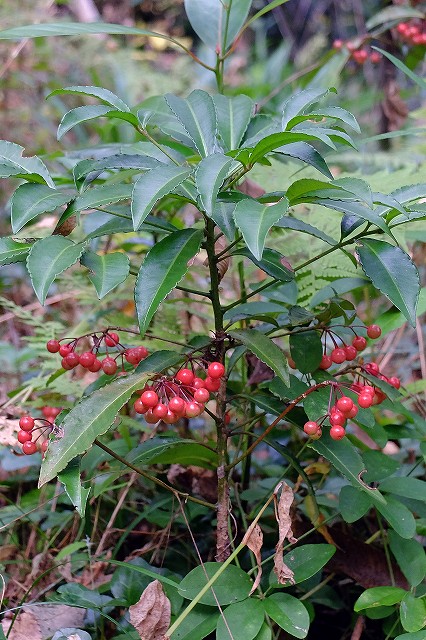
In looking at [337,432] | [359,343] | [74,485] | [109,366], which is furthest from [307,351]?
[74,485]

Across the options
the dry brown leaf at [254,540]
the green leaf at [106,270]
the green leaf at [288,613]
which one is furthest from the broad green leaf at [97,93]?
the green leaf at [288,613]

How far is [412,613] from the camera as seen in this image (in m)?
0.96

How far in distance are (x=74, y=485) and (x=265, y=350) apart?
0.31 meters

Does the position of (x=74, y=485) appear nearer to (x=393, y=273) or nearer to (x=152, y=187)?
(x=152, y=187)

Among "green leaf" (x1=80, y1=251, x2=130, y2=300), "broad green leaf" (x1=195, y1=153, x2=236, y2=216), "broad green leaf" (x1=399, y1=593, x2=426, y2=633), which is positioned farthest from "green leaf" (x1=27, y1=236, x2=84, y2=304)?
"broad green leaf" (x1=399, y1=593, x2=426, y2=633)

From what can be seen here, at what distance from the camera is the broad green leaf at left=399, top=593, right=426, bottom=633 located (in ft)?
3.08

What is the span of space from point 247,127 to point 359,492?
0.62 m

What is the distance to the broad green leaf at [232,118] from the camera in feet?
3.54

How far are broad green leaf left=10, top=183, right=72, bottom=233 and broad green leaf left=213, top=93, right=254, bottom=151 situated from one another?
0.29 metres

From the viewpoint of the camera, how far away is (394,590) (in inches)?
40.0

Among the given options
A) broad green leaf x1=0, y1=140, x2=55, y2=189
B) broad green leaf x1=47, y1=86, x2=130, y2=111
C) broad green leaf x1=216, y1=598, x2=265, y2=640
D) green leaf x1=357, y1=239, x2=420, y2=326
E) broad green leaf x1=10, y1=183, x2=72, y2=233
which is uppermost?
broad green leaf x1=47, y1=86, x2=130, y2=111

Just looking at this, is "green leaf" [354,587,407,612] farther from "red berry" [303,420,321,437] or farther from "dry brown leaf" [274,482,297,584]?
"red berry" [303,420,321,437]

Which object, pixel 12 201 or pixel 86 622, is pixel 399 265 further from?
pixel 86 622

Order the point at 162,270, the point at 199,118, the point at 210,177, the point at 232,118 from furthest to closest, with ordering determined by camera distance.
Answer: the point at 232,118 < the point at 199,118 < the point at 162,270 < the point at 210,177
